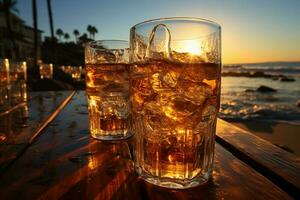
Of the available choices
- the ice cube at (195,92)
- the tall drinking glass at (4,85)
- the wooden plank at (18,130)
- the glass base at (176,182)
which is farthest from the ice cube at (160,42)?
the tall drinking glass at (4,85)

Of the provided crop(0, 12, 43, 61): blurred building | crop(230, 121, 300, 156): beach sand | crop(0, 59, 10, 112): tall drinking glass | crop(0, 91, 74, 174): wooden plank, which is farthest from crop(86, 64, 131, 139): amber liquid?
crop(0, 12, 43, 61): blurred building

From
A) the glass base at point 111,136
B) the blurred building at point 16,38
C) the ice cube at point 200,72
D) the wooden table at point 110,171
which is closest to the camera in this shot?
the wooden table at point 110,171

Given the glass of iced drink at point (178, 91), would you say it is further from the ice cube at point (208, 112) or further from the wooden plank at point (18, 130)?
the wooden plank at point (18, 130)

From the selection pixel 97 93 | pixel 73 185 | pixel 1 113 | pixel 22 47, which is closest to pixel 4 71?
pixel 1 113

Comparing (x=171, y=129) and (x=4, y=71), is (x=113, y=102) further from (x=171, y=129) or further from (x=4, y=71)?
(x=4, y=71)

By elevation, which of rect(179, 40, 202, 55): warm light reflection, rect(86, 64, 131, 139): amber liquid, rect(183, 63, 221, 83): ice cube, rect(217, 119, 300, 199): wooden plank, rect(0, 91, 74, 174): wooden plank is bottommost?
rect(217, 119, 300, 199): wooden plank

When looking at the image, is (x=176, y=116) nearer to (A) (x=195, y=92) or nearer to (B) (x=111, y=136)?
(A) (x=195, y=92)

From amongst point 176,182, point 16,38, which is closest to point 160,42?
point 176,182

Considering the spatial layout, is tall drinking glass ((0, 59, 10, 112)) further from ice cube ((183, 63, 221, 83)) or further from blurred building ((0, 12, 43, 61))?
blurred building ((0, 12, 43, 61))

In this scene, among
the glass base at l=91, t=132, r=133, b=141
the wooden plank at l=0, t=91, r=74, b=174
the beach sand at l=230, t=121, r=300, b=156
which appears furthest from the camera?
the beach sand at l=230, t=121, r=300, b=156
